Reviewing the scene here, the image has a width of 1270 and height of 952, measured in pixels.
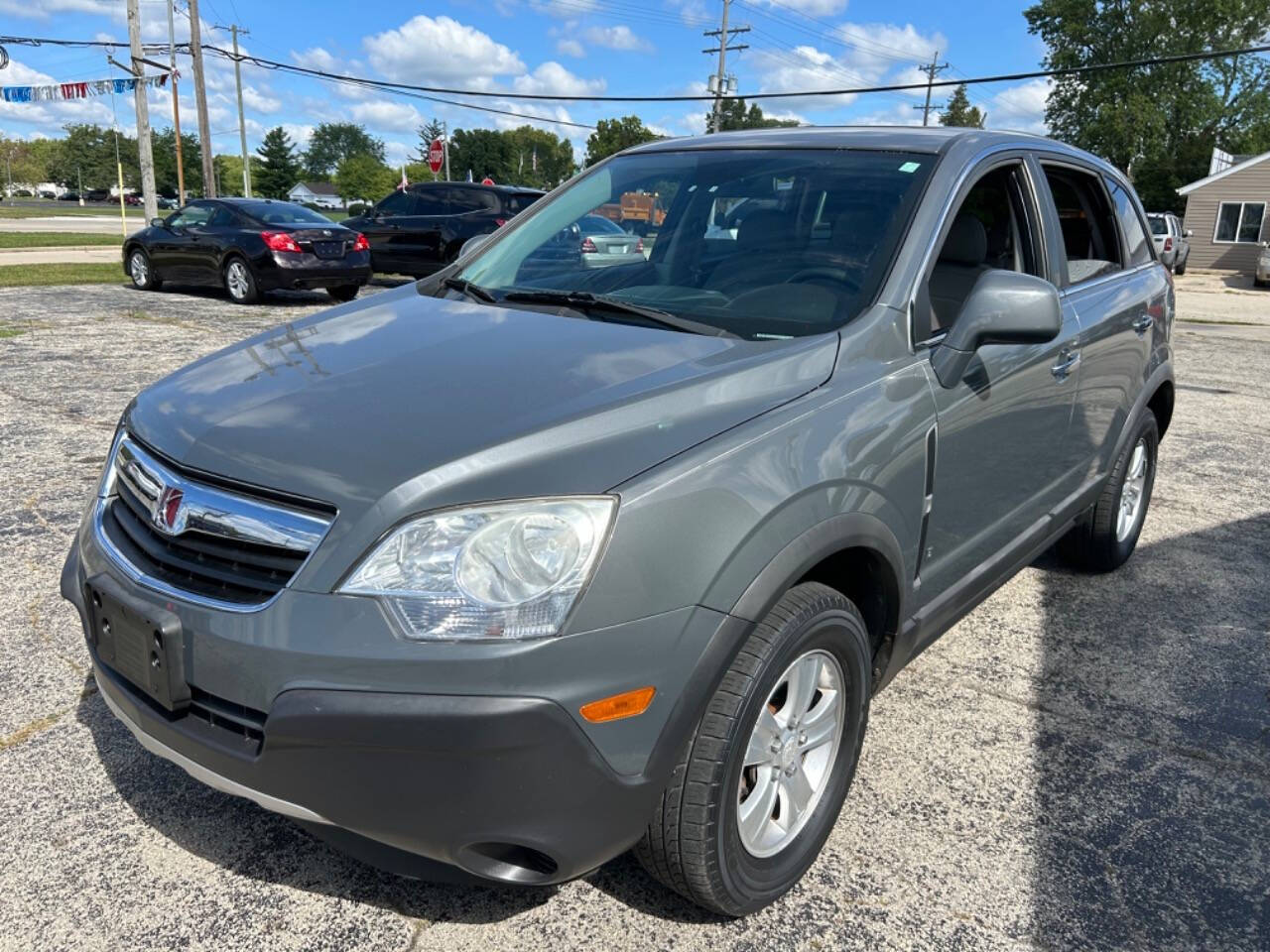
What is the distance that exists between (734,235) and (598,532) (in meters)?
1.63

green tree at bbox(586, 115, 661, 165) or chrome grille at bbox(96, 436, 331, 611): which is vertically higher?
green tree at bbox(586, 115, 661, 165)

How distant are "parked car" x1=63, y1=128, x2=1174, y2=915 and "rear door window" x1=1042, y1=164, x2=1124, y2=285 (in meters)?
0.61

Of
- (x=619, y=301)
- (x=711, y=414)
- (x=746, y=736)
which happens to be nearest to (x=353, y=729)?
(x=746, y=736)

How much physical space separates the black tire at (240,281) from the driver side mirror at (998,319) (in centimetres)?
1256

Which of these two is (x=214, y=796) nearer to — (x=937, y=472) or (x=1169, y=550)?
(x=937, y=472)

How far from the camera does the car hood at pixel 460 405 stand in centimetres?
190

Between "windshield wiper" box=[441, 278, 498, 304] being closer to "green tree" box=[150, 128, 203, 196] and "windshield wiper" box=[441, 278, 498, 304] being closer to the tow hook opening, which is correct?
the tow hook opening

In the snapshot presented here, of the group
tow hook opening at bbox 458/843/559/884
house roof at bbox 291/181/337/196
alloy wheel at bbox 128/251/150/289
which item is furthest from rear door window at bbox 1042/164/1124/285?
house roof at bbox 291/181/337/196

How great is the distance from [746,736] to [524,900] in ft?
2.40

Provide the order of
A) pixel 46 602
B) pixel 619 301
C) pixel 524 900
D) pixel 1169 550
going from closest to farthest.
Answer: pixel 524 900
pixel 619 301
pixel 46 602
pixel 1169 550

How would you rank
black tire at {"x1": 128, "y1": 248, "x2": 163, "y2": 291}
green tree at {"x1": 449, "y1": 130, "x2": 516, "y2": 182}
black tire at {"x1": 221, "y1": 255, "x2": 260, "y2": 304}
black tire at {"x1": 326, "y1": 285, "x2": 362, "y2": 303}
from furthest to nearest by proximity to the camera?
green tree at {"x1": 449, "y1": 130, "x2": 516, "y2": 182} < black tire at {"x1": 128, "y1": 248, "x2": 163, "y2": 291} < black tire at {"x1": 326, "y1": 285, "x2": 362, "y2": 303} < black tire at {"x1": 221, "y1": 255, "x2": 260, "y2": 304}

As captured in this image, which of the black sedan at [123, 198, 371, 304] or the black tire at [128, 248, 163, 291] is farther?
the black tire at [128, 248, 163, 291]

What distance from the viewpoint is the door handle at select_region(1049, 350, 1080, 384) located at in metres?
3.37

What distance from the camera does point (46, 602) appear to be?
387cm
